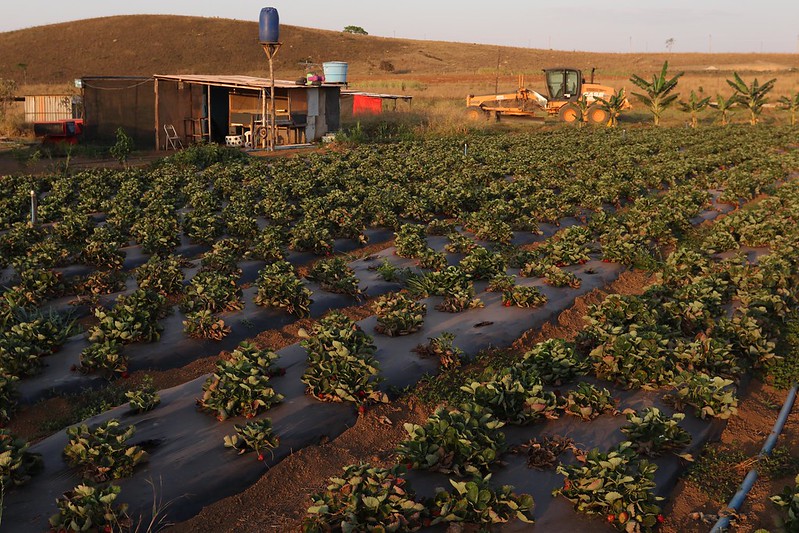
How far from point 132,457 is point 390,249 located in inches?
300

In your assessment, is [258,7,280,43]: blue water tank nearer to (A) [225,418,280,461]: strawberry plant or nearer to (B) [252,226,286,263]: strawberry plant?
(B) [252,226,286,263]: strawberry plant

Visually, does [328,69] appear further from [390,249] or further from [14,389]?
[14,389]

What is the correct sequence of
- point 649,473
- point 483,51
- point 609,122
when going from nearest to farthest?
point 649,473, point 609,122, point 483,51

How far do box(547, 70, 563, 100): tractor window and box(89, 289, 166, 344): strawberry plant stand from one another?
115ft

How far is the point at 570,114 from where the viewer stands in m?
38.6

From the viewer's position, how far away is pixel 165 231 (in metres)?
12.2

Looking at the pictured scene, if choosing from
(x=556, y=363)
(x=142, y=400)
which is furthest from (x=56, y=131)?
(x=556, y=363)

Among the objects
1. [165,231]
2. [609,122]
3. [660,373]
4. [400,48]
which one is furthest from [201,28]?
[660,373]

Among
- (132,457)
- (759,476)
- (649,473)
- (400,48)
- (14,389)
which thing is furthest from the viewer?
(400,48)

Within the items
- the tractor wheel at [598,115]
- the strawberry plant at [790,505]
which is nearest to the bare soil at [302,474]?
the strawberry plant at [790,505]

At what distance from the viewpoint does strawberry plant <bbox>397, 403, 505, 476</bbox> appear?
5.32 meters

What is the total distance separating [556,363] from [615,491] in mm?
2187

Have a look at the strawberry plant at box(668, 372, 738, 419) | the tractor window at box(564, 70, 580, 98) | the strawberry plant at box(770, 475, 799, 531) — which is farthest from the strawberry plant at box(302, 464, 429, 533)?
the tractor window at box(564, 70, 580, 98)

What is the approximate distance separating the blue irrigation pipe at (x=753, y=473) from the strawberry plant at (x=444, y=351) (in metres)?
3.04
